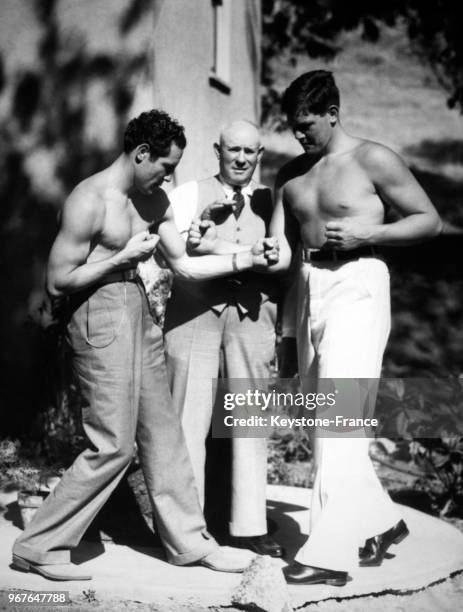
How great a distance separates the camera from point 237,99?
29.0 feet

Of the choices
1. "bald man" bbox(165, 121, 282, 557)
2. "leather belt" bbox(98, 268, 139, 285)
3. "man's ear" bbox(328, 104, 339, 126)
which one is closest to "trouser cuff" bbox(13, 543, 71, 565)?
"bald man" bbox(165, 121, 282, 557)

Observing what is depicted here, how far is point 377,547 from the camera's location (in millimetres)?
4504

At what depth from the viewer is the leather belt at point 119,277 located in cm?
417

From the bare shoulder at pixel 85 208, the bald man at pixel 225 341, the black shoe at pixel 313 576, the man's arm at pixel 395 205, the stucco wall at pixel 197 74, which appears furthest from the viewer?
the stucco wall at pixel 197 74

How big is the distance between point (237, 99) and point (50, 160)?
2656 mm

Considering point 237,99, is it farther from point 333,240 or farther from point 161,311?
point 333,240

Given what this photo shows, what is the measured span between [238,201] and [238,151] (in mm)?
256

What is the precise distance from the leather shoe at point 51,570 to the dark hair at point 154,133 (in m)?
1.87

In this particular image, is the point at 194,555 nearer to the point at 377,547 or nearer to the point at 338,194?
the point at 377,547

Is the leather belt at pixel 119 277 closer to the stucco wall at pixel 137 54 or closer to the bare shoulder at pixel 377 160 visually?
the bare shoulder at pixel 377 160

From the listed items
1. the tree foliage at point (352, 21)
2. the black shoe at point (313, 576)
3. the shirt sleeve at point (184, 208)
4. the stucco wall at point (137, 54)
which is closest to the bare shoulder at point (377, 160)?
the shirt sleeve at point (184, 208)

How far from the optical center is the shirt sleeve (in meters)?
4.58

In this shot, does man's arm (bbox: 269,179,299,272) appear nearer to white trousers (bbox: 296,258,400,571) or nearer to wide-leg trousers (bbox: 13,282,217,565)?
white trousers (bbox: 296,258,400,571)

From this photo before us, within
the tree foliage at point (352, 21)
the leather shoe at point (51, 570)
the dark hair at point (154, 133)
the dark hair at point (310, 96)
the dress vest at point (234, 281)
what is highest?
the tree foliage at point (352, 21)
